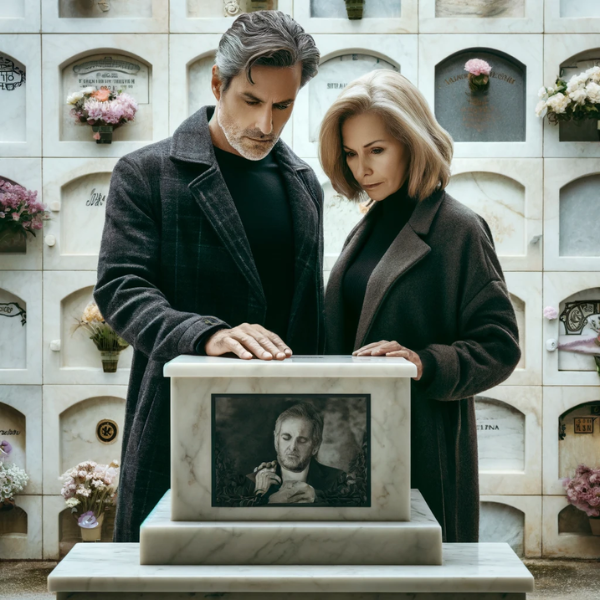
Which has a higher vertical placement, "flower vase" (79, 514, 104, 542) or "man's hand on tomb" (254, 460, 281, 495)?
"man's hand on tomb" (254, 460, 281, 495)

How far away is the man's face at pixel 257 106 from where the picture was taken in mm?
1443

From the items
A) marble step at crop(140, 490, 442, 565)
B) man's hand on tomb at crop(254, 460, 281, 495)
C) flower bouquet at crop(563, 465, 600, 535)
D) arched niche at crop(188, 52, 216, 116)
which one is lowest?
flower bouquet at crop(563, 465, 600, 535)

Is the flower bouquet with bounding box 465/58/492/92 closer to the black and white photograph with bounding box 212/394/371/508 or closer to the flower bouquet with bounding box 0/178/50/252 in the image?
the flower bouquet with bounding box 0/178/50/252

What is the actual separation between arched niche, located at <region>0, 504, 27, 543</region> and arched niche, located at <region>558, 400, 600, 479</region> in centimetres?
292

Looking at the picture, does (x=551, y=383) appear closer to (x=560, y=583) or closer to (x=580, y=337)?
A: (x=580, y=337)

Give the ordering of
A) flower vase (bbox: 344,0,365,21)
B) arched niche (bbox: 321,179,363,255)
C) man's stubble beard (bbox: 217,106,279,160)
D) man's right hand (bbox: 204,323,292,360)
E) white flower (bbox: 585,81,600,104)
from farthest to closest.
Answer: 1. arched niche (bbox: 321,179,363,255)
2. flower vase (bbox: 344,0,365,21)
3. white flower (bbox: 585,81,600,104)
4. man's stubble beard (bbox: 217,106,279,160)
5. man's right hand (bbox: 204,323,292,360)

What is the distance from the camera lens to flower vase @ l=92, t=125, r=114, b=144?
4.05 m

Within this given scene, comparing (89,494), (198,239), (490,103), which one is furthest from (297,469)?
(490,103)

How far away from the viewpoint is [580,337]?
4.12 meters

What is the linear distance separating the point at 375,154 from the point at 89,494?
9.56ft

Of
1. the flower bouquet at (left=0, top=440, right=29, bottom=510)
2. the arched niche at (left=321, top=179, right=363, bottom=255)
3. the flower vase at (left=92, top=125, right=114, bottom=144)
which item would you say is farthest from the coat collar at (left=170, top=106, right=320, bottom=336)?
the flower bouquet at (left=0, top=440, right=29, bottom=510)

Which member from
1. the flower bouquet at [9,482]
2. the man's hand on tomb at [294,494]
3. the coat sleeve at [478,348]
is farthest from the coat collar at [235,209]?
the flower bouquet at [9,482]

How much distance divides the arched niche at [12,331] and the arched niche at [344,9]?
7.39 ft

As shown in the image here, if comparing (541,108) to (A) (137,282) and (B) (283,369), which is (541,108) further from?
(B) (283,369)
